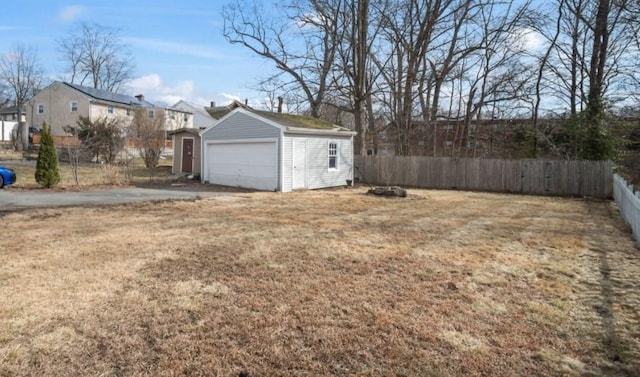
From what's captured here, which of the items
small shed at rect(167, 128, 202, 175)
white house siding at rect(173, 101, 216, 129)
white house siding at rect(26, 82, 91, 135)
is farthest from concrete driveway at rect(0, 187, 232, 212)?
white house siding at rect(173, 101, 216, 129)

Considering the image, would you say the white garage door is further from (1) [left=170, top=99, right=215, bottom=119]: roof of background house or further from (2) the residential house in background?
(1) [left=170, top=99, right=215, bottom=119]: roof of background house

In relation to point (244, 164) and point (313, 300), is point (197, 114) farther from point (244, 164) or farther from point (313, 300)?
point (313, 300)

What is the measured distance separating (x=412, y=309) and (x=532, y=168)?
48.7 ft

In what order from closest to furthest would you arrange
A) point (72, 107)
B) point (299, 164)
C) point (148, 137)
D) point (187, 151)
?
point (299, 164) < point (187, 151) < point (148, 137) < point (72, 107)

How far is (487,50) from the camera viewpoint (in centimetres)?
2188

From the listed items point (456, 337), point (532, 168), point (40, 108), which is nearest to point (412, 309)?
point (456, 337)

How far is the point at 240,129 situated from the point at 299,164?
8.99 ft

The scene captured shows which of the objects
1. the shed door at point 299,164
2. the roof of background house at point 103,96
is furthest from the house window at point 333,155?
the roof of background house at point 103,96

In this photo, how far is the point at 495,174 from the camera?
56.8 ft

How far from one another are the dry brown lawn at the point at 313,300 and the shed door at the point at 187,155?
42.3 ft

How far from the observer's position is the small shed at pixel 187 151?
795 inches

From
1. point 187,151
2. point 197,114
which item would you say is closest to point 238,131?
point 187,151

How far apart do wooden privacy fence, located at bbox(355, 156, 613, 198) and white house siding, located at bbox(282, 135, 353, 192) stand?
214cm

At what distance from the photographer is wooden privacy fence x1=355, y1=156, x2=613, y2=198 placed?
15586mm
